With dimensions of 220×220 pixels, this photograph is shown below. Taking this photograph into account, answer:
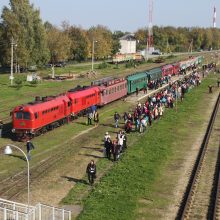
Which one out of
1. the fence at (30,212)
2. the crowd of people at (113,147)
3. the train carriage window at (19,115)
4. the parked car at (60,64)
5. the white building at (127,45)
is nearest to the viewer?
the fence at (30,212)

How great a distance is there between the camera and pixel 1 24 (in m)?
87.4

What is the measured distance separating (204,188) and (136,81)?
4494 centimetres

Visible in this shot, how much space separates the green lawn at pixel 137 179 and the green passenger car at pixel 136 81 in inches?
882

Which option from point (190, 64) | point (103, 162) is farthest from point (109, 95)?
point (190, 64)

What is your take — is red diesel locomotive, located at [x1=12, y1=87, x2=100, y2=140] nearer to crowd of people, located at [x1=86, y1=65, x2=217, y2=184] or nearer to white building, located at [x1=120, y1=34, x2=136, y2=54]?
crowd of people, located at [x1=86, y1=65, x2=217, y2=184]

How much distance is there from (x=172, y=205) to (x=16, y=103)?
124 ft

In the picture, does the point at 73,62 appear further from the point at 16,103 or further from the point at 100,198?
the point at 100,198

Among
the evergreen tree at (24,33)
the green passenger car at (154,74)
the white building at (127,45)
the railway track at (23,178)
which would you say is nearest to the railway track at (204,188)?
the railway track at (23,178)

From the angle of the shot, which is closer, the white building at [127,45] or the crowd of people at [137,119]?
the crowd of people at [137,119]

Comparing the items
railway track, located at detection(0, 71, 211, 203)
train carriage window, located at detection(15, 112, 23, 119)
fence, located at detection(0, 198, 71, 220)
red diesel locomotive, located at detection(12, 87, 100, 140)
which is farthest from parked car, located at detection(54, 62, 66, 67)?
fence, located at detection(0, 198, 71, 220)

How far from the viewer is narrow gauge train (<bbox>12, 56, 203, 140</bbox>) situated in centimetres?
3766

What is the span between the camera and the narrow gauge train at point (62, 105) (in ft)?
124

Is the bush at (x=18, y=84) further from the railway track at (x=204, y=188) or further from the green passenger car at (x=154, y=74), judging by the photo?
the railway track at (x=204, y=188)

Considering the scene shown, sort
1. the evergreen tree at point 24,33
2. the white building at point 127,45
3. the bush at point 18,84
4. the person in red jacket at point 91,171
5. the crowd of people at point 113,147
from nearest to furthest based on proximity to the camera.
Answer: the person in red jacket at point 91,171 < the crowd of people at point 113,147 < the bush at point 18,84 < the evergreen tree at point 24,33 < the white building at point 127,45
